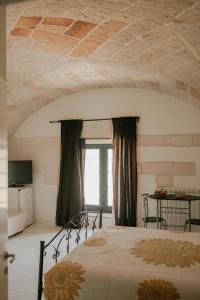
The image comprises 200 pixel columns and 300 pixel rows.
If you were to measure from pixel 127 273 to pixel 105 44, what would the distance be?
2.28 m

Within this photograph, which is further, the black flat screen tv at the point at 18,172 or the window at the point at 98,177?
the black flat screen tv at the point at 18,172

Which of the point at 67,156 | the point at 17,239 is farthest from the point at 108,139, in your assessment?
the point at 17,239

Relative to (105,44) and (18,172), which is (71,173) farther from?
(105,44)

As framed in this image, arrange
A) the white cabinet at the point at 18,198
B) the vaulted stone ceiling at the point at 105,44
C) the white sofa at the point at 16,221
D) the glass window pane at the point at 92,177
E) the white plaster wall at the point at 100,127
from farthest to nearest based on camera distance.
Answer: the glass window pane at the point at 92,177 → the white cabinet at the point at 18,198 → the white plaster wall at the point at 100,127 → the white sofa at the point at 16,221 → the vaulted stone ceiling at the point at 105,44

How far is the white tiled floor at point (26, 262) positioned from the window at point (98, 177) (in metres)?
1.02

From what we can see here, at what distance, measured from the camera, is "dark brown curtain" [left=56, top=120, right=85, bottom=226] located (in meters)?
5.68

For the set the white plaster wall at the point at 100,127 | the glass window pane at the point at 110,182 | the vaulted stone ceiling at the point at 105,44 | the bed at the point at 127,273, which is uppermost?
the vaulted stone ceiling at the point at 105,44

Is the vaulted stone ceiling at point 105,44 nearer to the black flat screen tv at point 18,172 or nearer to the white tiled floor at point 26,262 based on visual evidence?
the black flat screen tv at point 18,172

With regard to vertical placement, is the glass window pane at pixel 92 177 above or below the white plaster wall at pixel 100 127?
below

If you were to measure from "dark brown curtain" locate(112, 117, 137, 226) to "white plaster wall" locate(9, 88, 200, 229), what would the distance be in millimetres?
174

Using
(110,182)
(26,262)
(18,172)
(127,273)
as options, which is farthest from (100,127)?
(127,273)

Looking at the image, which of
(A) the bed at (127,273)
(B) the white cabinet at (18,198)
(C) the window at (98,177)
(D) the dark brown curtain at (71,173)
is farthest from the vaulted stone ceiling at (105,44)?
(B) the white cabinet at (18,198)

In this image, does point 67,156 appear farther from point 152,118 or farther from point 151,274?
point 151,274

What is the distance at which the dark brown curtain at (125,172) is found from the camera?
17.3 feet
